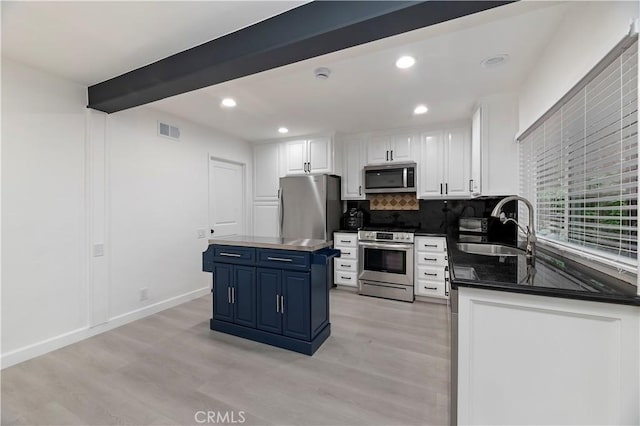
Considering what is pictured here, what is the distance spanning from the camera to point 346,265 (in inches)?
164

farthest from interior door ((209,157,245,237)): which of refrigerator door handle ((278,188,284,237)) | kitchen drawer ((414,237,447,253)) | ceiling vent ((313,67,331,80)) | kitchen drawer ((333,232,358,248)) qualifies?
kitchen drawer ((414,237,447,253))

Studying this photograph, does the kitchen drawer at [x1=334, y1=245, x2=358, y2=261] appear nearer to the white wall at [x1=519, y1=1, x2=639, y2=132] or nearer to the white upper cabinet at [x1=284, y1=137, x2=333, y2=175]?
the white upper cabinet at [x1=284, y1=137, x2=333, y2=175]

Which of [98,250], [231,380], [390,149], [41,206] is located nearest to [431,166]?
[390,149]

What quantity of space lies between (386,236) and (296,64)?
8.28 ft

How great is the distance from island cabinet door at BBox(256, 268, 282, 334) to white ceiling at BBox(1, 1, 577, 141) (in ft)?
5.93

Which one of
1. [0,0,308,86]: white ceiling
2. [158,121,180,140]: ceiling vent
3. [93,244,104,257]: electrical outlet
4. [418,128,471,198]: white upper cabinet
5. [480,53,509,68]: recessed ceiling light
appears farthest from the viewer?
[418,128,471,198]: white upper cabinet

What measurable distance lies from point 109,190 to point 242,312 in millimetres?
1906

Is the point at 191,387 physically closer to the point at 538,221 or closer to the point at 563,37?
the point at 538,221

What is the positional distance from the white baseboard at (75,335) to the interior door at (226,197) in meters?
1.21

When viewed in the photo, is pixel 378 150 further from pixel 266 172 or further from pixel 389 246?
pixel 266 172

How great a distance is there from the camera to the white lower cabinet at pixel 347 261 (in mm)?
4109

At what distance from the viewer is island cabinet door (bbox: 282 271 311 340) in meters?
2.41

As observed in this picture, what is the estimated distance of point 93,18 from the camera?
1.72 metres

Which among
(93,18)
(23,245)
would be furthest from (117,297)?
(93,18)
